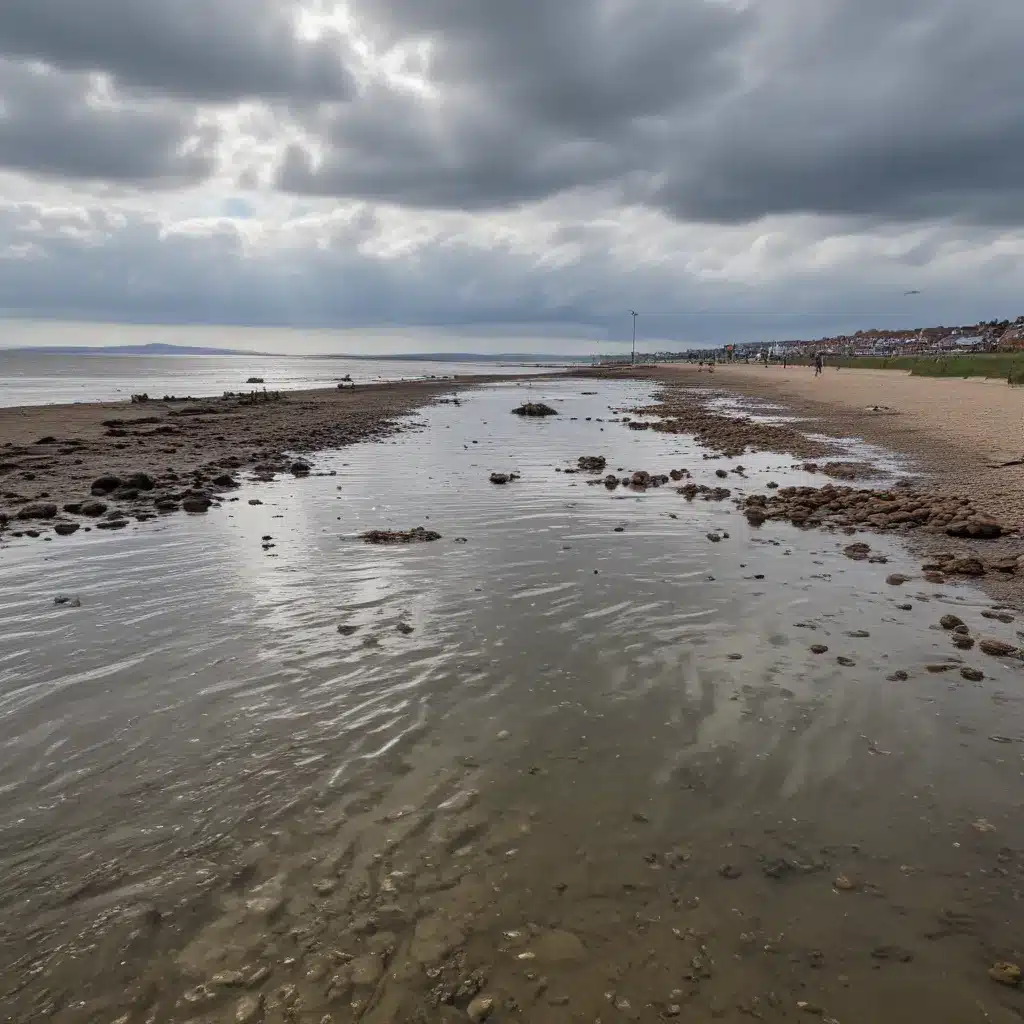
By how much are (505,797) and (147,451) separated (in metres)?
24.0

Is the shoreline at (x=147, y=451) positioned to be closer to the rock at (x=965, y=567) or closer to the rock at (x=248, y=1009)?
the rock at (x=248, y=1009)

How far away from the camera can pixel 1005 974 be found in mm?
3664

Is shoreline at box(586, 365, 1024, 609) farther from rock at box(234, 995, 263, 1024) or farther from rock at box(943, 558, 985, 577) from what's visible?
rock at box(234, 995, 263, 1024)

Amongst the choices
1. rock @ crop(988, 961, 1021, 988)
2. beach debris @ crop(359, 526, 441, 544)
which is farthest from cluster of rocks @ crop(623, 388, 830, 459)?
rock @ crop(988, 961, 1021, 988)

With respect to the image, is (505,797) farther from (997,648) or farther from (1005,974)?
(997,648)

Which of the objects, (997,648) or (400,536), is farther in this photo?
(400,536)

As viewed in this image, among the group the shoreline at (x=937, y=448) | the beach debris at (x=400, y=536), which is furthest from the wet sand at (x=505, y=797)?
the beach debris at (x=400, y=536)

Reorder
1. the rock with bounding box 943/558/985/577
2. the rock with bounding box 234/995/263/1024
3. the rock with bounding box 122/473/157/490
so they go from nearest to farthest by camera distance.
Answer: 1. the rock with bounding box 234/995/263/1024
2. the rock with bounding box 943/558/985/577
3. the rock with bounding box 122/473/157/490

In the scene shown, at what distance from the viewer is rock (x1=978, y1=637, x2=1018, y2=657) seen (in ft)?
25.2

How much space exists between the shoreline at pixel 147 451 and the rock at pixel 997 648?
49.5 ft

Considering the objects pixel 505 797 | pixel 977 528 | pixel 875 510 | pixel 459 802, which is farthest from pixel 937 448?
pixel 459 802

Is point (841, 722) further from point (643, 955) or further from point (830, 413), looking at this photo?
point (830, 413)

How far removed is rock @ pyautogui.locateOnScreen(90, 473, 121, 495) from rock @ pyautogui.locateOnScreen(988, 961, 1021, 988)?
18.9 metres

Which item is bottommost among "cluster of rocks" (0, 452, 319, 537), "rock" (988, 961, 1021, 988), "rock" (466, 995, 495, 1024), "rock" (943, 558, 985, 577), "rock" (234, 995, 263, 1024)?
"rock" (943, 558, 985, 577)
